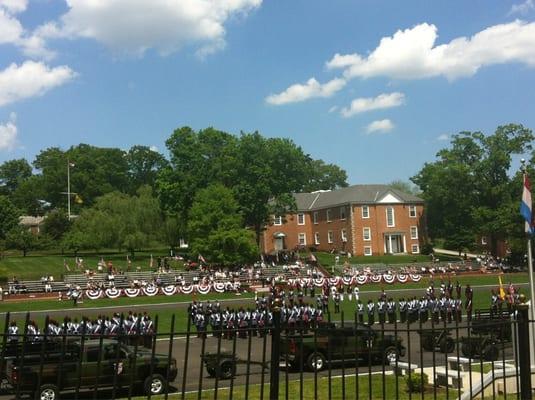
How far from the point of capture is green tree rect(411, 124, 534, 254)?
7231cm

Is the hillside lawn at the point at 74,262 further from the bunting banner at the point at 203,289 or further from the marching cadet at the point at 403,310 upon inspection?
the marching cadet at the point at 403,310

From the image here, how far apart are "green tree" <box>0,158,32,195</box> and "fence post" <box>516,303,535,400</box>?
114879mm

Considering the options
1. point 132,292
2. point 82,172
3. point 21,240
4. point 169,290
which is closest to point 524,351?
point 132,292

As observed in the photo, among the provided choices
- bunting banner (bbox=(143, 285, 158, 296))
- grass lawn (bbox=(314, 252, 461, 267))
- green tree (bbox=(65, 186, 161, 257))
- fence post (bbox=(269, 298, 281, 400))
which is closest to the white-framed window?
grass lawn (bbox=(314, 252, 461, 267))

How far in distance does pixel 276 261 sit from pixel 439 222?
100ft

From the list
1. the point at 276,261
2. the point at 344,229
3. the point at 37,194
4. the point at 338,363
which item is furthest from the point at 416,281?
the point at 37,194

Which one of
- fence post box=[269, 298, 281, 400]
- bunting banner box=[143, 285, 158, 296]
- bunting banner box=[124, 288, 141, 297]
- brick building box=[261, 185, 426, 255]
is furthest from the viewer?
→ brick building box=[261, 185, 426, 255]

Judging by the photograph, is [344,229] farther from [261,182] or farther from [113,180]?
[113,180]

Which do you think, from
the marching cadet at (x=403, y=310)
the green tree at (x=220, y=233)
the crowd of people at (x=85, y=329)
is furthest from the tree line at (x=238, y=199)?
the crowd of people at (x=85, y=329)

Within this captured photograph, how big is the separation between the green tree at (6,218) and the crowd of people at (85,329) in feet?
188

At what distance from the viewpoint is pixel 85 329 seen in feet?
25.3

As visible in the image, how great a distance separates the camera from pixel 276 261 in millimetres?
68625

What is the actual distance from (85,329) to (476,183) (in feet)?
239

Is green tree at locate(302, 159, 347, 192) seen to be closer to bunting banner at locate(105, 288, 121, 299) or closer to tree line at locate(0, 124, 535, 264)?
tree line at locate(0, 124, 535, 264)
